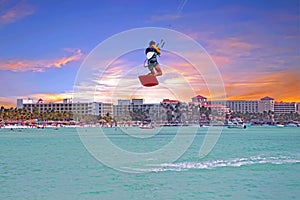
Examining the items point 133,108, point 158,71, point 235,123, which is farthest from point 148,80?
point 235,123

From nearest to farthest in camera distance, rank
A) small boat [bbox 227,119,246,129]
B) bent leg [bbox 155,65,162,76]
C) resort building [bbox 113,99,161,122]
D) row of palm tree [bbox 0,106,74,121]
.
A: bent leg [bbox 155,65,162,76] < resort building [bbox 113,99,161,122] < row of palm tree [bbox 0,106,74,121] < small boat [bbox 227,119,246,129]

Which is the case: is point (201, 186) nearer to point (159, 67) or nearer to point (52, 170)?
point (52, 170)

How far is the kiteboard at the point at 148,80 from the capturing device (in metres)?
5.23

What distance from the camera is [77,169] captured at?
85.6 ft

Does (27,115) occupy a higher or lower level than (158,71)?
higher

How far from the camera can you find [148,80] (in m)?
5.27

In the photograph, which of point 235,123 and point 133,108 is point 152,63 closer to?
point 133,108

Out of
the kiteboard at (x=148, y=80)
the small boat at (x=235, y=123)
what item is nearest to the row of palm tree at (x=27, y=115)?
the small boat at (x=235, y=123)

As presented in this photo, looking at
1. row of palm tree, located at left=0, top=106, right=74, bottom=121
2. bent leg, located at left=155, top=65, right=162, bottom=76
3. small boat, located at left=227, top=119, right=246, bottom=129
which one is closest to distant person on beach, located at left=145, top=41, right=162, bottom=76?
bent leg, located at left=155, top=65, right=162, bottom=76

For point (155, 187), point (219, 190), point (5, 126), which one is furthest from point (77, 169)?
point (5, 126)

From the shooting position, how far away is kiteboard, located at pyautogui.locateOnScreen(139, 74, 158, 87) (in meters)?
5.23

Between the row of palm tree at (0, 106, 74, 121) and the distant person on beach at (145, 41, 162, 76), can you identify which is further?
the row of palm tree at (0, 106, 74, 121)

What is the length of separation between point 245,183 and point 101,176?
6893 mm

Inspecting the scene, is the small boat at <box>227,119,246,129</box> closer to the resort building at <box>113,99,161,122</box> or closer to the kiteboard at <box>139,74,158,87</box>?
the resort building at <box>113,99,161,122</box>
